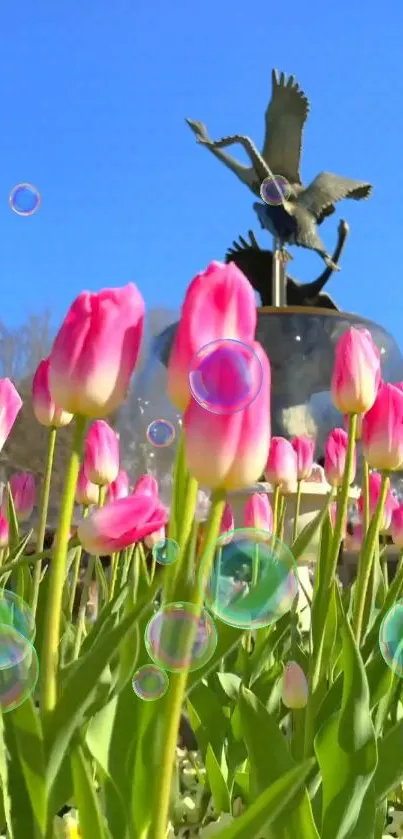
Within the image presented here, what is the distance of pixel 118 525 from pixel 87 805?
161 millimetres

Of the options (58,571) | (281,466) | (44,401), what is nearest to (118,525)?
(58,571)

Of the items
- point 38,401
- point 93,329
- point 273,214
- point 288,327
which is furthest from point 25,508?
point 273,214

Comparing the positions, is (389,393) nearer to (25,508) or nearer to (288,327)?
(25,508)

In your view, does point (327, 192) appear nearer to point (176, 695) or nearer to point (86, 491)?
point (86, 491)

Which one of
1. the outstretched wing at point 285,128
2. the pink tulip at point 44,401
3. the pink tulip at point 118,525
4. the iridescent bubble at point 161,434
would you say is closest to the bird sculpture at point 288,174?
the outstretched wing at point 285,128

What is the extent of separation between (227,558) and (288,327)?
453 cm

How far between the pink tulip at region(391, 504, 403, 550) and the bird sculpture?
16.8 ft

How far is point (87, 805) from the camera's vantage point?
0.49m

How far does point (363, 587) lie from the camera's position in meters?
0.77

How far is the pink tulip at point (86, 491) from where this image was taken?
123 cm

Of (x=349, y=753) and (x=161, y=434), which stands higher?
(x=161, y=434)

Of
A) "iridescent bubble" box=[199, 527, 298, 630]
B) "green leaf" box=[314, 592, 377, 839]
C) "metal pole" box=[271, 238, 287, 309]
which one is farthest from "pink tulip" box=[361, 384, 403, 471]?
"metal pole" box=[271, 238, 287, 309]

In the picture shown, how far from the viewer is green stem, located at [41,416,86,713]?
46 centimetres

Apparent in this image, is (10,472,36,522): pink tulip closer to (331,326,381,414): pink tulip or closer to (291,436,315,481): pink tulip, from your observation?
(291,436,315,481): pink tulip
